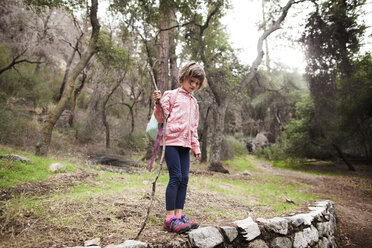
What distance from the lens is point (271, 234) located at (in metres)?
2.76

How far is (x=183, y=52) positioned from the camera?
460 inches

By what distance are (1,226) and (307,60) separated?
11233 mm

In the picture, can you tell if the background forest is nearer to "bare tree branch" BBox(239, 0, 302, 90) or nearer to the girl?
"bare tree branch" BBox(239, 0, 302, 90)

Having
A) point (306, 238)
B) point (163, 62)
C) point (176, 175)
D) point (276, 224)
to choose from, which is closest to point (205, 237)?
point (176, 175)

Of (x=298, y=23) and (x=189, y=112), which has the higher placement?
(x=298, y=23)

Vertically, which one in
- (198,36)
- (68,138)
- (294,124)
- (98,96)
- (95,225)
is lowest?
(95,225)

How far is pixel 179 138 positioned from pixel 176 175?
392mm

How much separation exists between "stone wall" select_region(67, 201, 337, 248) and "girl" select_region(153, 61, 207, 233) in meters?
0.17

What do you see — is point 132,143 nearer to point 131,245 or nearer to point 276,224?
point 276,224

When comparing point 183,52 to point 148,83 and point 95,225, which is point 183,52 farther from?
point 95,225

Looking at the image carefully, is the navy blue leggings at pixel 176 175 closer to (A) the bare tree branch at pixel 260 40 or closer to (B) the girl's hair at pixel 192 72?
(B) the girl's hair at pixel 192 72

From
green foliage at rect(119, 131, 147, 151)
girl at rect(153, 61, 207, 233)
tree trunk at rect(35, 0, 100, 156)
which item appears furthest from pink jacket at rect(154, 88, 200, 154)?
green foliage at rect(119, 131, 147, 151)

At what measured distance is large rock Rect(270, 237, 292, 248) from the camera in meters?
2.75

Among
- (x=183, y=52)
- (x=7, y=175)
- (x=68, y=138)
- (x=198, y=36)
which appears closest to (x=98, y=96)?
(x=68, y=138)
